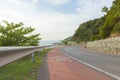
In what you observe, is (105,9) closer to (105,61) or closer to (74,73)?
(105,61)

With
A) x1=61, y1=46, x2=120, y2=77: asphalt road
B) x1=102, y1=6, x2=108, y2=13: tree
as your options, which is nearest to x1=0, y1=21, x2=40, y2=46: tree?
x1=61, y1=46, x2=120, y2=77: asphalt road

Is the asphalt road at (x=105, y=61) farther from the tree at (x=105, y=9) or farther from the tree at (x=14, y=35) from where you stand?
the tree at (x=105, y=9)

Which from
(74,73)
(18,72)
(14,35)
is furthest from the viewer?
(14,35)

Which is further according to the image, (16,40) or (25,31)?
(25,31)

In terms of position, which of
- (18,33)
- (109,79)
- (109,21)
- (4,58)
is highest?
(109,21)

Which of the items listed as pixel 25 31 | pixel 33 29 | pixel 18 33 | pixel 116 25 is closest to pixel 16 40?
pixel 18 33

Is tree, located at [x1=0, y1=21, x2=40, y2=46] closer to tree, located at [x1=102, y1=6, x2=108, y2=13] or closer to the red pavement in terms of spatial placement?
the red pavement

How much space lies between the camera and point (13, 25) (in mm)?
30688

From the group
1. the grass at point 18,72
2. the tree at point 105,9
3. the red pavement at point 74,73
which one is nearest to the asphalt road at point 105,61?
the red pavement at point 74,73

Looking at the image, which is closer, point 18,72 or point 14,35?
point 18,72

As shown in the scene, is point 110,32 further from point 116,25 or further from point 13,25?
point 13,25

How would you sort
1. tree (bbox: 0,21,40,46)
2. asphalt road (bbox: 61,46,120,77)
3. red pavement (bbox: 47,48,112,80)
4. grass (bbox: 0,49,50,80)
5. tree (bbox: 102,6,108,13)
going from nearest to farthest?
red pavement (bbox: 47,48,112,80) < grass (bbox: 0,49,50,80) < asphalt road (bbox: 61,46,120,77) < tree (bbox: 0,21,40,46) < tree (bbox: 102,6,108,13)

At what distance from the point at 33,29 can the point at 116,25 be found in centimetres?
2043

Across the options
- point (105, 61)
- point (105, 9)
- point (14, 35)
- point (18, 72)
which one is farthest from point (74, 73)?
point (105, 9)
